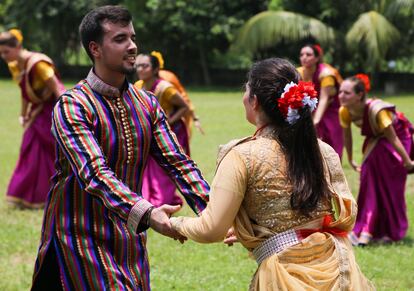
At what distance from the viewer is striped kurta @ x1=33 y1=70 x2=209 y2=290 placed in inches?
136

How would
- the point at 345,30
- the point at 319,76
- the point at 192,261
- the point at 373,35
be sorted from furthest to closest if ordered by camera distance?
the point at 345,30 → the point at 373,35 → the point at 319,76 → the point at 192,261

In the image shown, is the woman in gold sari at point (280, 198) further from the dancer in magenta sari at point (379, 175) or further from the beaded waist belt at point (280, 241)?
the dancer in magenta sari at point (379, 175)

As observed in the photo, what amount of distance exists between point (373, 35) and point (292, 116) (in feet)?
77.4

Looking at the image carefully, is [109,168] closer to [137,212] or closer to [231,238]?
[137,212]

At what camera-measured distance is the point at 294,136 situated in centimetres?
323

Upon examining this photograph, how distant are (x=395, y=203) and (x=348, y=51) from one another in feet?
70.0

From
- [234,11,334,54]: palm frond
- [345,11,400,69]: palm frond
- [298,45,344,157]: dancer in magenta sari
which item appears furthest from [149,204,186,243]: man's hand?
[234,11,334,54]: palm frond

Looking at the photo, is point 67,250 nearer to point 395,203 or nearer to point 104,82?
point 104,82

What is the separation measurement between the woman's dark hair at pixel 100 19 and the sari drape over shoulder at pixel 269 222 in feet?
2.54

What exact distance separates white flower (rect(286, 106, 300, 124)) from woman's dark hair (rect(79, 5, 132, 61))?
2.87ft

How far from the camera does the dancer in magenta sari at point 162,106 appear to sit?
28.4ft

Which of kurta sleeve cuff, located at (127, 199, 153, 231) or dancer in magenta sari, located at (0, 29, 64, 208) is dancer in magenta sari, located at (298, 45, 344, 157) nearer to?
dancer in magenta sari, located at (0, 29, 64, 208)

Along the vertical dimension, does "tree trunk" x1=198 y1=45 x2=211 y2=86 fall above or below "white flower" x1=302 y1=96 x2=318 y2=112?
below

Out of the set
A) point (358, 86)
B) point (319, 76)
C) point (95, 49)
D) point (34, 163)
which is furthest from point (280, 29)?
point (95, 49)
